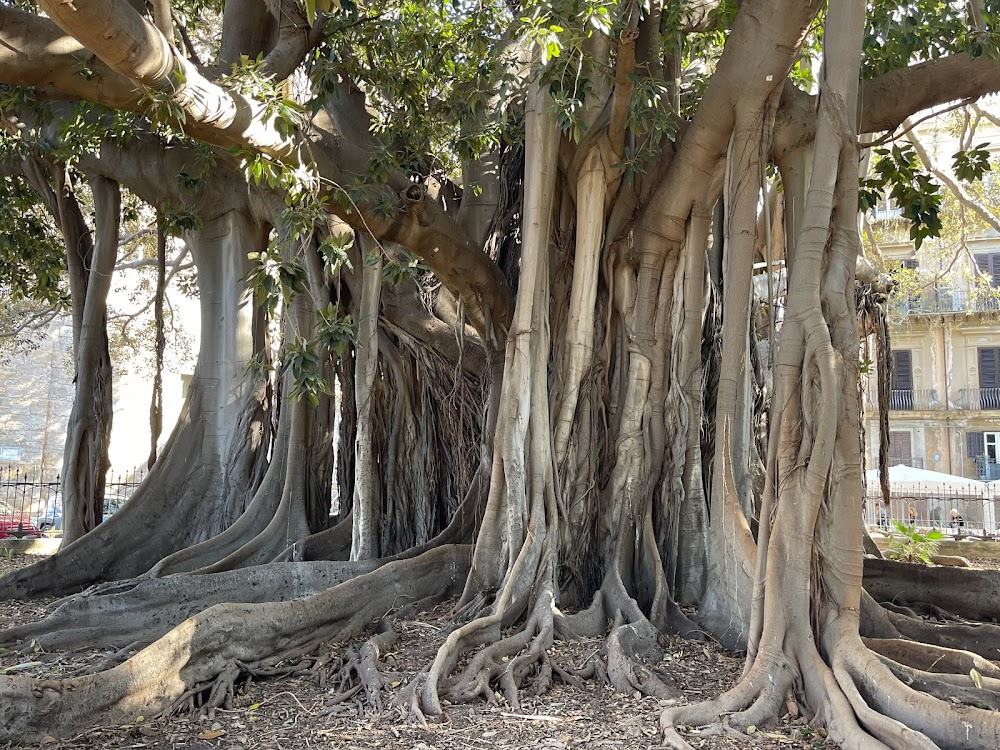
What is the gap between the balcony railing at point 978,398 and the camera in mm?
19016

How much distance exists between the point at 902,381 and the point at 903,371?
258 mm

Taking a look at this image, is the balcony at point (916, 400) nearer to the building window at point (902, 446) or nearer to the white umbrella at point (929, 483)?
the building window at point (902, 446)

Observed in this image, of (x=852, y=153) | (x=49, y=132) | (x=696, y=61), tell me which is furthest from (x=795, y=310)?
(x=49, y=132)

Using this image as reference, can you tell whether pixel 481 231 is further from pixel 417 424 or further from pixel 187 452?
pixel 187 452

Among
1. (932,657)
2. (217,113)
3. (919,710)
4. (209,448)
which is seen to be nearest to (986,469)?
(932,657)

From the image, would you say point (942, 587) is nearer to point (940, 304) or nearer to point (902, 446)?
point (902, 446)

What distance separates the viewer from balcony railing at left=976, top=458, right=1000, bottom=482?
61.9 feet

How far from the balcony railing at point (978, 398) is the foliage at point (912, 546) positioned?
1185cm

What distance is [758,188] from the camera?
476cm

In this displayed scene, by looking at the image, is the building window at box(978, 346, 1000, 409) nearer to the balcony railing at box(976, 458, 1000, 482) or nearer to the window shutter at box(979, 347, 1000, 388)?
the window shutter at box(979, 347, 1000, 388)

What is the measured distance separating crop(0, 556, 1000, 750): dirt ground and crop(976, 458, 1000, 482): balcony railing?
1748cm

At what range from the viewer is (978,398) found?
→ 755 inches

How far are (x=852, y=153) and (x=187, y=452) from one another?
5.53 m

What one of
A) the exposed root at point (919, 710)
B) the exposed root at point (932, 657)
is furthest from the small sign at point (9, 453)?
the exposed root at point (919, 710)
